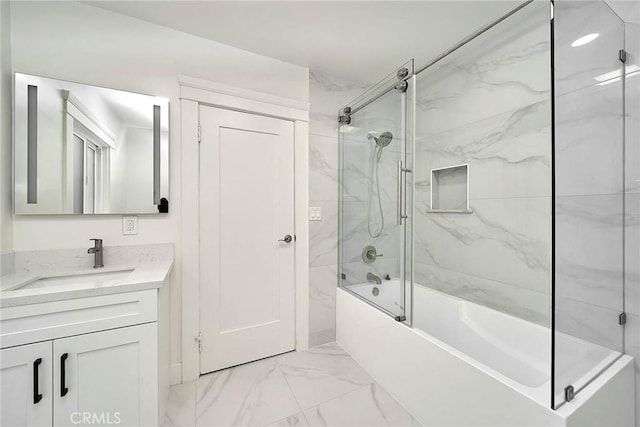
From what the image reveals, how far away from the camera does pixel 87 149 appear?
60.2 inches

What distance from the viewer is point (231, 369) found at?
1938 millimetres

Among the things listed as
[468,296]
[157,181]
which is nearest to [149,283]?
[157,181]

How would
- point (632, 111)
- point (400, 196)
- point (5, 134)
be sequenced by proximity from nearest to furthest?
point (632, 111) → point (5, 134) → point (400, 196)

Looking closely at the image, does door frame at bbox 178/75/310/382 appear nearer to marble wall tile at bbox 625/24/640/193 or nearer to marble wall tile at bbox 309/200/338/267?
marble wall tile at bbox 309/200/338/267

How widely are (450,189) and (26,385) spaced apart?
8.57 ft

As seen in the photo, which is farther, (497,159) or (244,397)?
(497,159)

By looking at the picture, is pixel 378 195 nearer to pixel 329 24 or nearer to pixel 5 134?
pixel 329 24

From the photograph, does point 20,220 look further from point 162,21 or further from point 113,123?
point 162,21

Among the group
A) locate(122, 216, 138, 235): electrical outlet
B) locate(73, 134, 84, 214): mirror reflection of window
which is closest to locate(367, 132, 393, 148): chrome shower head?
locate(122, 216, 138, 235): electrical outlet

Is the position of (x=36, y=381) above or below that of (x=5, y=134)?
below

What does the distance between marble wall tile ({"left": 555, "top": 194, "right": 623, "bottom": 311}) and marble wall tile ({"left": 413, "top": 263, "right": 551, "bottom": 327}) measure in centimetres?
35

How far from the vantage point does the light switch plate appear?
220cm

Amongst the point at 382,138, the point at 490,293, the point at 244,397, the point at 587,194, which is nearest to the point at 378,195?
the point at 382,138

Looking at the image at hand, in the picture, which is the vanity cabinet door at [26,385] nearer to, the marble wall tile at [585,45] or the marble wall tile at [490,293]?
the marble wall tile at [490,293]
